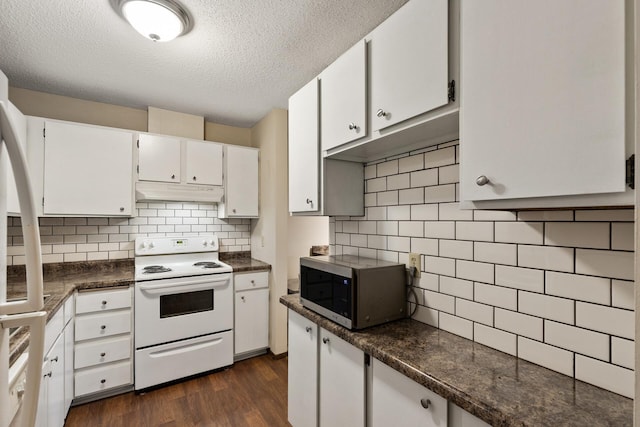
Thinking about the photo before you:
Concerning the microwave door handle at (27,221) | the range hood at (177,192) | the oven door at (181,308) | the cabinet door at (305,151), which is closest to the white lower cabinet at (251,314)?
the oven door at (181,308)

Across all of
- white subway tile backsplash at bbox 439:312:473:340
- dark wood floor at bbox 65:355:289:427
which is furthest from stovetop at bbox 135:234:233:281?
white subway tile backsplash at bbox 439:312:473:340

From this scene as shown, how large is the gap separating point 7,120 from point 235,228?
2832 mm

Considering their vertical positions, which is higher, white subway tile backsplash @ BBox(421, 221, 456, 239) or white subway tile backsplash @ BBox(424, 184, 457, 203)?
white subway tile backsplash @ BBox(424, 184, 457, 203)

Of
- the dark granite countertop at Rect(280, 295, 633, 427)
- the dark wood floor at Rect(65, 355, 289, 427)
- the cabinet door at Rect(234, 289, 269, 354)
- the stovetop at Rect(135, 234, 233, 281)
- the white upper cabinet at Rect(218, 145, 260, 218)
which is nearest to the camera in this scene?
the dark granite countertop at Rect(280, 295, 633, 427)

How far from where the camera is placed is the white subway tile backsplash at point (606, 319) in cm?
87

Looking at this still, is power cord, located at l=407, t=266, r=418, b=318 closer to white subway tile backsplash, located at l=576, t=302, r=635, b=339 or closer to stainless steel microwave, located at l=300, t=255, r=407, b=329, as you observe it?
stainless steel microwave, located at l=300, t=255, r=407, b=329

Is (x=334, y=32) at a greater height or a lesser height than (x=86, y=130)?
greater

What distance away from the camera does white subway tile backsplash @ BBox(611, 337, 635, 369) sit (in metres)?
0.86

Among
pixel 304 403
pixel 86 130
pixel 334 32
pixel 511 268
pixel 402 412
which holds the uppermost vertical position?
pixel 334 32

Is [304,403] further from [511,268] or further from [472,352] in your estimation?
[511,268]

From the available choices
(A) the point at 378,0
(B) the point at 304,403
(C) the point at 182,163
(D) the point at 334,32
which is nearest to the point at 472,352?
(B) the point at 304,403

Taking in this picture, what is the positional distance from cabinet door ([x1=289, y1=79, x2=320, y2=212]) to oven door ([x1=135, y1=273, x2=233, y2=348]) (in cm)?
128

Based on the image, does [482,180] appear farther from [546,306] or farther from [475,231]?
[546,306]

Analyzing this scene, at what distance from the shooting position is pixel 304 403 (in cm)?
172
